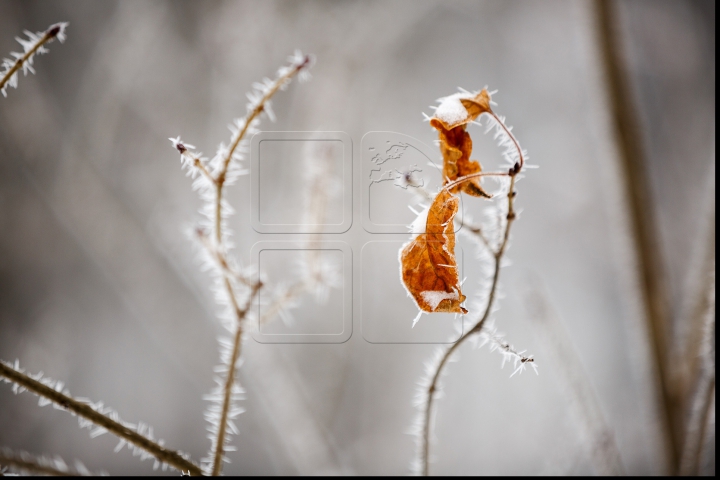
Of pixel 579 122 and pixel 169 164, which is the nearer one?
pixel 169 164

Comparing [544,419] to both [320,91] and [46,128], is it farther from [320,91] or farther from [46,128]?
[46,128]

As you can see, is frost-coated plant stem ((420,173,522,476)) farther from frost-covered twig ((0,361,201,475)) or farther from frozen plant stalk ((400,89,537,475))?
frost-covered twig ((0,361,201,475))

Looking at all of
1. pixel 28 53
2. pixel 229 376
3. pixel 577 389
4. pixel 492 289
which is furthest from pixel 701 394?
pixel 28 53

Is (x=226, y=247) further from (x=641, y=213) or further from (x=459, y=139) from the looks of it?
(x=641, y=213)

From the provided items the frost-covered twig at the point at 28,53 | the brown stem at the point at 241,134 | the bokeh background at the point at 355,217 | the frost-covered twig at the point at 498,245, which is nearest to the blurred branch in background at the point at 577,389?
the bokeh background at the point at 355,217

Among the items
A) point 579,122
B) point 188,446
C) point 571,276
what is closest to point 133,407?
point 188,446

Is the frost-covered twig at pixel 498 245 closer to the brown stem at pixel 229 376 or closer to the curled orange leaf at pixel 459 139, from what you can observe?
the curled orange leaf at pixel 459 139

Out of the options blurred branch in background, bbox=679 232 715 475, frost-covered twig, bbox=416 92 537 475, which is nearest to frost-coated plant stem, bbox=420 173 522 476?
frost-covered twig, bbox=416 92 537 475

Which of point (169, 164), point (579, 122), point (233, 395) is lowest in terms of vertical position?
point (233, 395)
